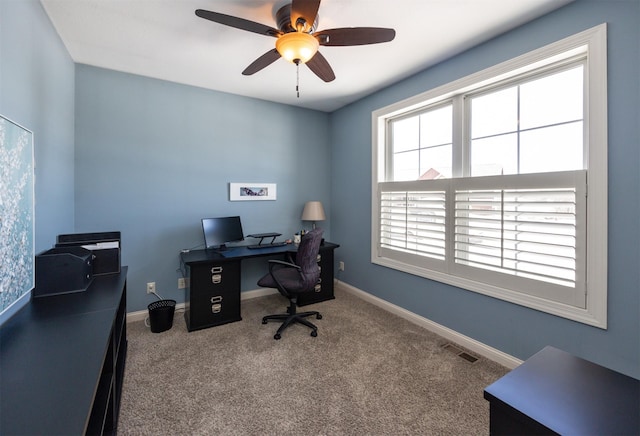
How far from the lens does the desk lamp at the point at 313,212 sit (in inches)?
147

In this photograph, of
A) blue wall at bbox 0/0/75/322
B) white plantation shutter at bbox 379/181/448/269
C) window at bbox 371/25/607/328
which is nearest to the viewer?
→ blue wall at bbox 0/0/75/322

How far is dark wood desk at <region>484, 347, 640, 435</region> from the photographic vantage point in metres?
0.66

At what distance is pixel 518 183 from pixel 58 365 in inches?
108

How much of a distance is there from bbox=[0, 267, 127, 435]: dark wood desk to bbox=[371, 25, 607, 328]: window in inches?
99.5

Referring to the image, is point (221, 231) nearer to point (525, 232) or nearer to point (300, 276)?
point (300, 276)

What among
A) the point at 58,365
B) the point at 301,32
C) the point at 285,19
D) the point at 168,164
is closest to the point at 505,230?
the point at 301,32

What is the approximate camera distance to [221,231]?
3.17 meters

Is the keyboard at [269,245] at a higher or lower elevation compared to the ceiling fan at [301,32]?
lower

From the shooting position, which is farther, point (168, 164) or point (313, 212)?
point (313, 212)

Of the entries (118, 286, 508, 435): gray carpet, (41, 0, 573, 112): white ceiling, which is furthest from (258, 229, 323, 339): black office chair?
(41, 0, 573, 112): white ceiling

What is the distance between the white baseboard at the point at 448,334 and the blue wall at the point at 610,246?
0.14 ft

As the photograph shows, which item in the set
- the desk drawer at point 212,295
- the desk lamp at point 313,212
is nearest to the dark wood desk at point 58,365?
the desk drawer at point 212,295

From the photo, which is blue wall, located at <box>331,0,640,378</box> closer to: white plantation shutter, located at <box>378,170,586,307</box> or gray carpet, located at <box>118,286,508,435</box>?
white plantation shutter, located at <box>378,170,586,307</box>

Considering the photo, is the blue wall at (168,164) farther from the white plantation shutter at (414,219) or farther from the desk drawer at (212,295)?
the white plantation shutter at (414,219)
